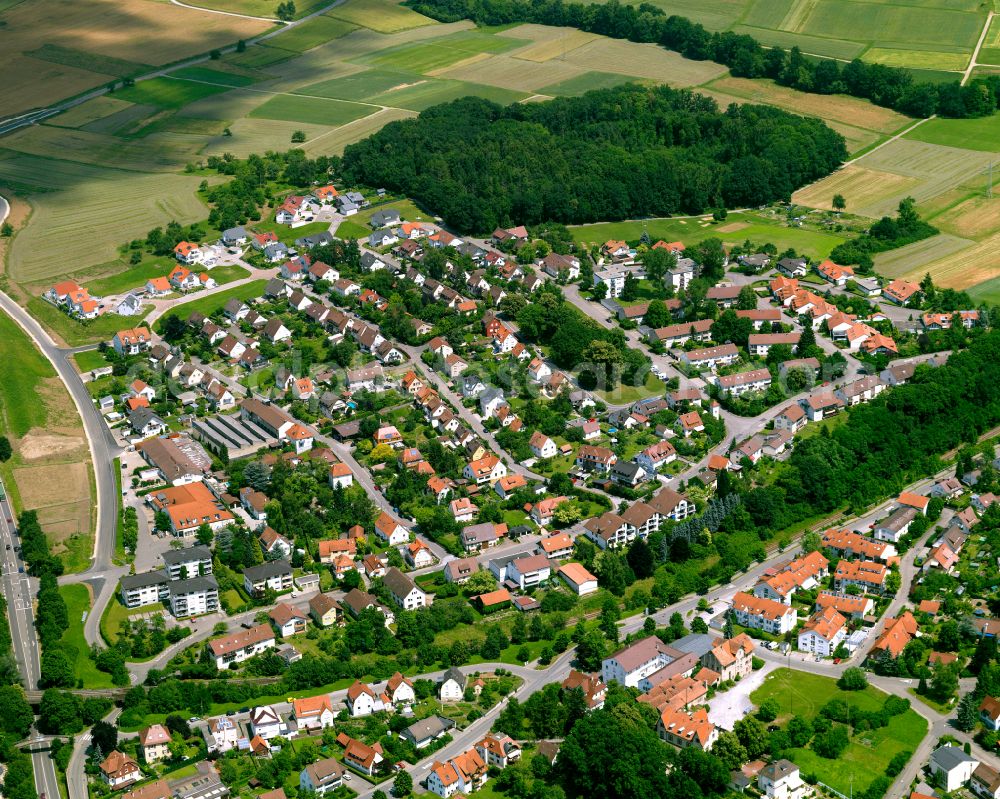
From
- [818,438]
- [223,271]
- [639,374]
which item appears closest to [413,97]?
[223,271]

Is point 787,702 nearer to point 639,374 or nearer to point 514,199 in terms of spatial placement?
point 639,374

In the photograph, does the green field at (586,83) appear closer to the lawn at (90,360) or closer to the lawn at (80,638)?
the lawn at (90,360)

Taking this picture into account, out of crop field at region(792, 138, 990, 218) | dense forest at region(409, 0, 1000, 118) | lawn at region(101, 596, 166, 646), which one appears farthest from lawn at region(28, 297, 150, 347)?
dense forest at region(409, 0, 1000, 118)

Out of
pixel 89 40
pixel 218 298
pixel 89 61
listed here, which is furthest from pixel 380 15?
pixel 218 298

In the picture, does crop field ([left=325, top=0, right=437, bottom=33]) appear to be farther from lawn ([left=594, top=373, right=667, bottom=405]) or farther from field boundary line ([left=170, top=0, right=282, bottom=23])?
lawn ([left=594, top=373, right=667, bottom=405])

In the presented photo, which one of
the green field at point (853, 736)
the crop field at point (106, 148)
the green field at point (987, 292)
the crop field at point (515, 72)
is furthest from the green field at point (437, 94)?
the green field at point (853, 736)

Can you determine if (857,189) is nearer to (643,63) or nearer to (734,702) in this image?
(643,63)
